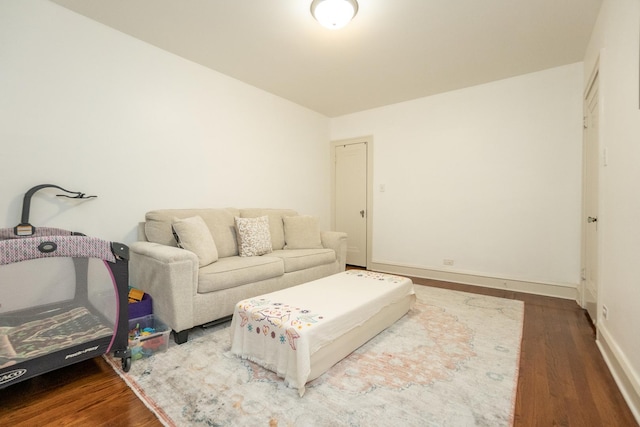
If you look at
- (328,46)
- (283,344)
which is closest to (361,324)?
(283,344)

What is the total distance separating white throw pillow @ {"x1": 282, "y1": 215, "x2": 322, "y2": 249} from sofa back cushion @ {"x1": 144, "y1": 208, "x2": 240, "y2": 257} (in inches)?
25.7

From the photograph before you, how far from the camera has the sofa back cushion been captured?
262cm

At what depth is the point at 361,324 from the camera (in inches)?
76.5

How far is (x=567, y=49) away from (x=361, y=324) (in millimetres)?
3271

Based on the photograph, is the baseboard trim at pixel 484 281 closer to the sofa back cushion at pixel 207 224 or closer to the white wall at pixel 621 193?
the white wall at pixel 621 193

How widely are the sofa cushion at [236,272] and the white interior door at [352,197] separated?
2269 millimetres

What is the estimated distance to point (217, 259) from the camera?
2.70 m

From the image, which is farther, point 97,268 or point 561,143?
point 561,143

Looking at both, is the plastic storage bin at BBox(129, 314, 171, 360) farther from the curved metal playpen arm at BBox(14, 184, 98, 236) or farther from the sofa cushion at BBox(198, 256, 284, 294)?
the curved metal playpen arm at BBox(14, 184, 98, 236)

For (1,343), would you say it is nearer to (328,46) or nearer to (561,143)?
(328,46)

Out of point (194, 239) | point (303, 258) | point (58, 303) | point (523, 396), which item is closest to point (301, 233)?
point (303, 258)

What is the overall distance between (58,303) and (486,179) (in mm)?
4159

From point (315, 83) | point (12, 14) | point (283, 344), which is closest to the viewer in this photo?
point (283, 344)

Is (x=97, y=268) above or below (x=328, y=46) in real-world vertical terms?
below
